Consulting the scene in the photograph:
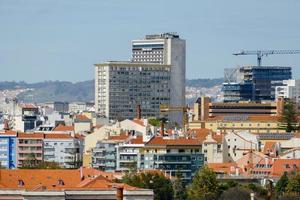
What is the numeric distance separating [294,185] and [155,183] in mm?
7318

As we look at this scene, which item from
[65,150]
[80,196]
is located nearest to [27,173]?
[80,196]

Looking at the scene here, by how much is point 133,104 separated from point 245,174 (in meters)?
87.4

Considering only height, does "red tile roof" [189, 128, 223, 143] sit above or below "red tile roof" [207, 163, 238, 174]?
above

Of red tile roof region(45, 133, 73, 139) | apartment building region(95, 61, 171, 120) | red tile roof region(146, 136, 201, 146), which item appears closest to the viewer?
red tile roof region(146, 136, 201, 146)

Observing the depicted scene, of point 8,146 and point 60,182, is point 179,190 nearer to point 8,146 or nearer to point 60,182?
point 60,182

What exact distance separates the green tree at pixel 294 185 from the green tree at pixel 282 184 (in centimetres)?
34

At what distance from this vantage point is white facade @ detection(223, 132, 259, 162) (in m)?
110

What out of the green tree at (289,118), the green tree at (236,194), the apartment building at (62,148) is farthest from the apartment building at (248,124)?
the green tree at (236,194)

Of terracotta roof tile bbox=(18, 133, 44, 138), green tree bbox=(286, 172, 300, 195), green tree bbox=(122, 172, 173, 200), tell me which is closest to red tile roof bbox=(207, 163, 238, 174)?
green tree bbox=(286, 172, 300, 195)

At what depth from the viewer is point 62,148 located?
121 metres

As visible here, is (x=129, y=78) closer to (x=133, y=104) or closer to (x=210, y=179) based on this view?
(x=133, y=104)

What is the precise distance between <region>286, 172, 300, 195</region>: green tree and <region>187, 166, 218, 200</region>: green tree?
3398 mm

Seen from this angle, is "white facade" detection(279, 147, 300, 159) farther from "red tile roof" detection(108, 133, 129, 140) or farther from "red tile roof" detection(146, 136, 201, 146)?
"red tile roof" detection(108, 133, 129, 140)

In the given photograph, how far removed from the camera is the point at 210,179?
81688 millimetres
